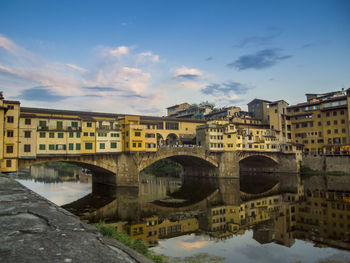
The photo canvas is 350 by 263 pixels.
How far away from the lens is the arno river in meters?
21.4

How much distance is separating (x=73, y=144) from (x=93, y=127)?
487 centimetres

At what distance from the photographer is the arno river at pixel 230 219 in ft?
70.1

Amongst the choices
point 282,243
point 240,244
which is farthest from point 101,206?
point 282,243

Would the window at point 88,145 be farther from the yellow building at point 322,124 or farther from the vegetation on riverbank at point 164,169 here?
the yellow building at point 322,124

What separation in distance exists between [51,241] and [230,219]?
2881cm

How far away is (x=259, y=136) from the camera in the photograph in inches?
3044

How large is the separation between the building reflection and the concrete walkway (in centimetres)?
1732

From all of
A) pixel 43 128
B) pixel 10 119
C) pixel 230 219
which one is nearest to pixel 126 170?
pixel 43 128

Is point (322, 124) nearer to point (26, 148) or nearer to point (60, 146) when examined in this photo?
point (60, 146)

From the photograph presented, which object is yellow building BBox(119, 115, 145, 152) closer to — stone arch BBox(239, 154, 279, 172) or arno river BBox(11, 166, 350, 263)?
arno river BBox(11, 166, 350, 263)

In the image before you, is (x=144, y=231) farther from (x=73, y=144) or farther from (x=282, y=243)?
(x=73, y=144)

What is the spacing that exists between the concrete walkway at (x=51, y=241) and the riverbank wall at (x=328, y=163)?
76195mm

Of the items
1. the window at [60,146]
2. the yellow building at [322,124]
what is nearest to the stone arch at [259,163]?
the yellow building at [322,124]

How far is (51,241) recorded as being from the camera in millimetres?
6211
